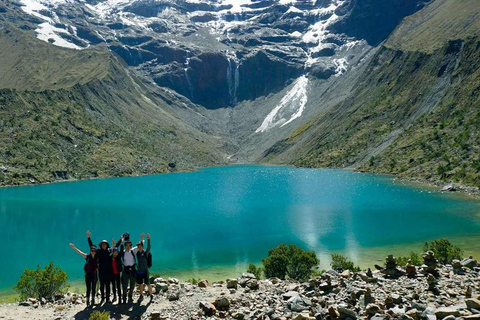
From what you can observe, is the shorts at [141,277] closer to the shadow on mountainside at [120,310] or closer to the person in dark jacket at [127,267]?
the person in dark jacket at [127,267]

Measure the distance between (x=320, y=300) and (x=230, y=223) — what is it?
34.7 m

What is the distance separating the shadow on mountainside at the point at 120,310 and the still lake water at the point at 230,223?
11.5 m

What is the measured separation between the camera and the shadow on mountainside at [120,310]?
15688 millimetres

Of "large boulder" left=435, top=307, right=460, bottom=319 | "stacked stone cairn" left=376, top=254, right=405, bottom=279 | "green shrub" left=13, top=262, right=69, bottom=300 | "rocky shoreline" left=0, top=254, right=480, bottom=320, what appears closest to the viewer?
"large boulder" left=435, top=307, right=460, bottom=319

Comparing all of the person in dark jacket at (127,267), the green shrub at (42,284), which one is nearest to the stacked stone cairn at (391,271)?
the person in dark jacket at (127,267)

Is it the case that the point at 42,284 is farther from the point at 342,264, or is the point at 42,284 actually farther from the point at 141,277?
the point at 342,264

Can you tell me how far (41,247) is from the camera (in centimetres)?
3950

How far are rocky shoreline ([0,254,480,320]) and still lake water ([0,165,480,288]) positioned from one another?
1066 cm

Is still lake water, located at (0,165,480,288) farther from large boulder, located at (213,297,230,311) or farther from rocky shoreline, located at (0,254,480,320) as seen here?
large boulder, located at (213,297,230,311)

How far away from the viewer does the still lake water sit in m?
34.2

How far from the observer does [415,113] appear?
120500 millimetres

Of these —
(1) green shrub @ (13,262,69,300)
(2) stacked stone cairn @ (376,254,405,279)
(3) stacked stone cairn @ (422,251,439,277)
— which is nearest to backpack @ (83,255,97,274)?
(1) green shrub @ (13,262,69,300)

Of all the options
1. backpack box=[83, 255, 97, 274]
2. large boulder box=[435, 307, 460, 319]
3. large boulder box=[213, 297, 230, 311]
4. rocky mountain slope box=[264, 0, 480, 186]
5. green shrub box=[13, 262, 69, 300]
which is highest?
rocky mountain slope box=[264, 0, 480, 186]

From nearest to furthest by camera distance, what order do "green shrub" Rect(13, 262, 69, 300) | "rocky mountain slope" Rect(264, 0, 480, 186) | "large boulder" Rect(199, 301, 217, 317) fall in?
"large boulder" Rect(199, 301, 217, 317) < "green shrub" Rect(13, 262, 69, 300) < "rocky mountain slope" Rect(264, 0, 480, 186)
